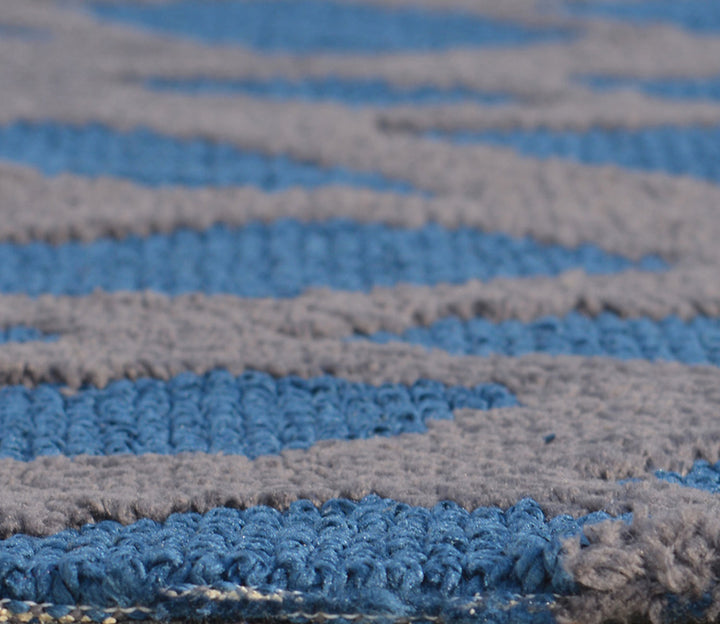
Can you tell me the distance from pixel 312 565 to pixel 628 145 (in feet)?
1.70

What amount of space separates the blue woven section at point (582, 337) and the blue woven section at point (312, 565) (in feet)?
0.54

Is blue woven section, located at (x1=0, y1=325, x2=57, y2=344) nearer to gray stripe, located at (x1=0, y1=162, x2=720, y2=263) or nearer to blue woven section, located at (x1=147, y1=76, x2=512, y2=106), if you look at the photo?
gray stripe, located at (x1=0, y1=162, x2=720, y2=263)

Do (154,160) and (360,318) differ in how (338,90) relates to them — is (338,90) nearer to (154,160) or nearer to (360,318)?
(154,160)

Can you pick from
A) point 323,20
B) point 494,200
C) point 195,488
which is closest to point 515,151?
point 494,200

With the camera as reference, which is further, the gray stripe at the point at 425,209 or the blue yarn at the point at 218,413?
the gray stripe at the point at 425,209


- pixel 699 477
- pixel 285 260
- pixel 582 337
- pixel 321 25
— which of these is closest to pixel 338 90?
pixel 321 25

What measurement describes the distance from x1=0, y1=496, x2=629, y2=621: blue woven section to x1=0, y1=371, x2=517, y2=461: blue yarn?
0.24 ft

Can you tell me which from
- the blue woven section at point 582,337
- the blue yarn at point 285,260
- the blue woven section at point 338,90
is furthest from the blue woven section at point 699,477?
the blue woven section at point 338,90

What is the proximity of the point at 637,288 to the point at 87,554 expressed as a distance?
35 cm

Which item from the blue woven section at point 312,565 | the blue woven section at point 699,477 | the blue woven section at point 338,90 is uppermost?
the blue woven section at point 338,90

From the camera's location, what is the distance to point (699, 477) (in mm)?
Result: 383

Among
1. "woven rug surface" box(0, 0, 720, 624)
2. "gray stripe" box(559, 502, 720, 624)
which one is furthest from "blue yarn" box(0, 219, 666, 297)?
"gray stripe" box(559, 502, 720, 624)

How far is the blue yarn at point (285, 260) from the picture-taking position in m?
0.56

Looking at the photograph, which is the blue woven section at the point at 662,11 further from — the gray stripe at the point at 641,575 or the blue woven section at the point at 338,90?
the gray stripe at the point at 641,575
